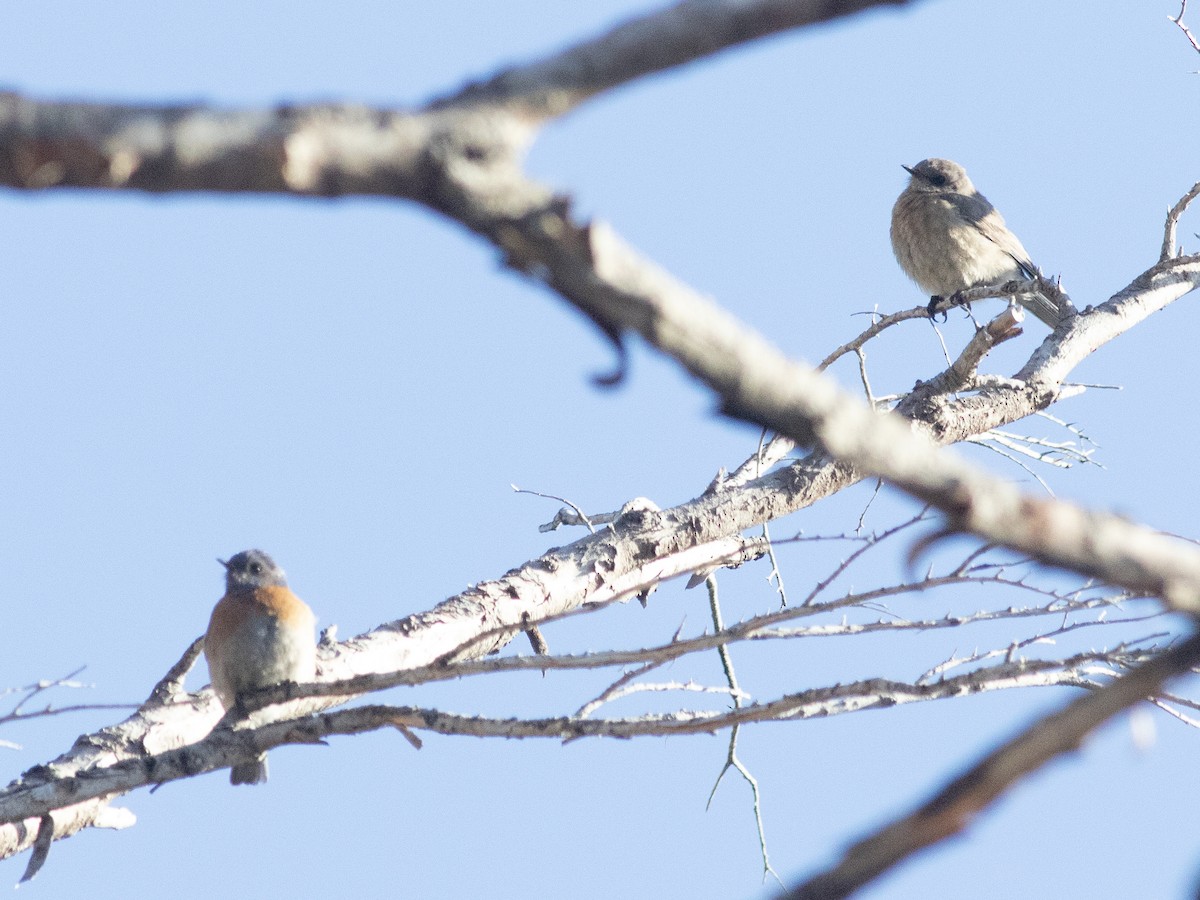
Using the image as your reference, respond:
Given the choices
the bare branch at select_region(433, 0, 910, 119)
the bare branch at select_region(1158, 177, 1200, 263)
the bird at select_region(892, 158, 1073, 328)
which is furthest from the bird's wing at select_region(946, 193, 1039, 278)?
the bare branch at select_region(433, 0, 910, 119)

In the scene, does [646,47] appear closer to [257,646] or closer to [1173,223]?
[257,646]

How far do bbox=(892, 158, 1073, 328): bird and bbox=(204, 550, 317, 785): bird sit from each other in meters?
6.43

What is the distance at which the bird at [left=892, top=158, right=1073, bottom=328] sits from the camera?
1049 centimetres

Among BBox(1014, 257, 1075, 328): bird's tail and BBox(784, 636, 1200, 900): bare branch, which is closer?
BBox(784, 636, 1200, 900): bare branch

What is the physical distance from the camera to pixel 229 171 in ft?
4.75

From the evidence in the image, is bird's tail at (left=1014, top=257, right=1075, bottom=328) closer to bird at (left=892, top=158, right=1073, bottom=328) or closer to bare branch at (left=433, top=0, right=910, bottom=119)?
bird at (left=892, top=158, right=1073, bottom=328)

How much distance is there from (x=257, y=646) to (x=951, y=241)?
23.9 ft

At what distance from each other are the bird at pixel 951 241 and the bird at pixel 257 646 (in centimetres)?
643

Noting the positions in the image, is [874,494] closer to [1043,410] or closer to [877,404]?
[877,404]

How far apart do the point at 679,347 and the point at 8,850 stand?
366cm

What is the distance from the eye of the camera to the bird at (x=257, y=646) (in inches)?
205

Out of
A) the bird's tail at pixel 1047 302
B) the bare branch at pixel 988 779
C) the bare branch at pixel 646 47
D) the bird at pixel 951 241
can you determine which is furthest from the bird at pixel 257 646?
the bird at pixel 951 241

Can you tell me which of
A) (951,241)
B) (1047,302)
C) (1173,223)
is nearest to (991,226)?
(951,241)

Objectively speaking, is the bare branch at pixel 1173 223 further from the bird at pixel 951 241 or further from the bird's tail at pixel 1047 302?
the bird at pixel 951 241
